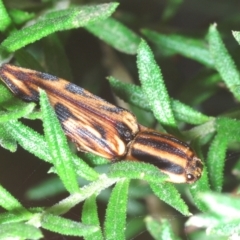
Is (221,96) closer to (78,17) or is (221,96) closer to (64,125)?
(78,17)

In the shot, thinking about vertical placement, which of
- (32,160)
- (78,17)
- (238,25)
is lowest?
(32,160)

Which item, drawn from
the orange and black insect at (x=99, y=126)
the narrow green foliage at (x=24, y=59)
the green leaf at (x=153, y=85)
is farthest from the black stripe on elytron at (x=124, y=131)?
the narrow green foliage at (x=24, y=59)

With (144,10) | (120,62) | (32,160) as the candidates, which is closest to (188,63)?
(144,10)

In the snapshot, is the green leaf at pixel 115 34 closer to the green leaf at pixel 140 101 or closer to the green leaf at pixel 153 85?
the green leaf at pixel 140 101

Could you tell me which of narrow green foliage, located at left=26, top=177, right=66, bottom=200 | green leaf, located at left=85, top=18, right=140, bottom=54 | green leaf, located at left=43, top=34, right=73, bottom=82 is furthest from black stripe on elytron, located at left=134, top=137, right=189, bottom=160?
narrow green foliage, located at left=26, top=177, right=66, bottom=200

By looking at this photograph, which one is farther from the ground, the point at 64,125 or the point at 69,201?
the point at 64,125

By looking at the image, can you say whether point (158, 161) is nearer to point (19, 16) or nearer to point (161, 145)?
point (161, 145)

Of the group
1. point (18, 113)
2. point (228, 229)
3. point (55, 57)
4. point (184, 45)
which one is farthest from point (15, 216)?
point (184, 45)
